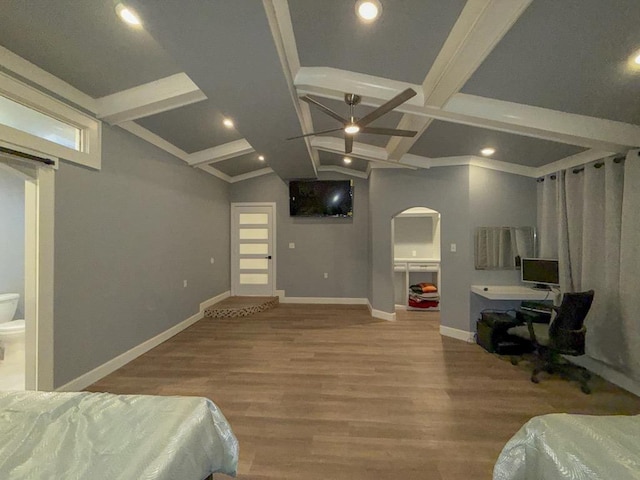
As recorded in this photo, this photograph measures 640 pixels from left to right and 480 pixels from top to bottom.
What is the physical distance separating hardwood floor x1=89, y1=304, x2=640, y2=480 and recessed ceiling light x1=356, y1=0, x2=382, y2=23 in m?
2.84

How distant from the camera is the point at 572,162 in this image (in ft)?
10.7

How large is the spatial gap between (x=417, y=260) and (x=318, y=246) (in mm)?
2131

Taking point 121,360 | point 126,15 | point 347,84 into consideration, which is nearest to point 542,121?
point 347,84

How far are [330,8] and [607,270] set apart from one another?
11.5 feet

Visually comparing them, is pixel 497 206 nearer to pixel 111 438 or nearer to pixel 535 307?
pixel 535 307

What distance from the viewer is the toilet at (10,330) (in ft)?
9.45

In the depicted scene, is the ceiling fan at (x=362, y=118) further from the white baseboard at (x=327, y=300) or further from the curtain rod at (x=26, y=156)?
the white baseboard at (x=327, y=300)

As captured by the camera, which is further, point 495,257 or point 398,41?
point 495,257

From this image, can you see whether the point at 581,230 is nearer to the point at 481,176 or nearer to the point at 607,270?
the point at 607,270

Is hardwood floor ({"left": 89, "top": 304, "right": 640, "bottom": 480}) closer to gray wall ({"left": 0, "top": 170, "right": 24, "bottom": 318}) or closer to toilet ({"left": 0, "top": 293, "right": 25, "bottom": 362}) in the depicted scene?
toilet ({"left": 0, "top": 293, "right": 25, "bottom": 362})

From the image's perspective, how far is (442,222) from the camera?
4199 millimetres

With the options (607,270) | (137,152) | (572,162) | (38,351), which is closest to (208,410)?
(38,351)

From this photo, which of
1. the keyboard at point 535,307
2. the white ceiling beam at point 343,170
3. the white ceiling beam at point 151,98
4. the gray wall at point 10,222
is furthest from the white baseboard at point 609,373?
the gray wall at point 10,222

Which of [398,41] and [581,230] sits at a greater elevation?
[398,41]
